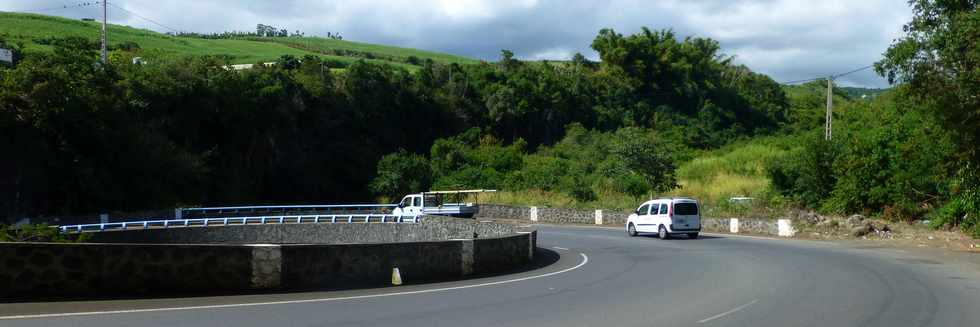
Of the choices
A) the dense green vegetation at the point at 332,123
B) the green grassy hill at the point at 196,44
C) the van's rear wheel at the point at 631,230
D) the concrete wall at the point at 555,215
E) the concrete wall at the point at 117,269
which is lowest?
the concrete wall at the point at 555,215

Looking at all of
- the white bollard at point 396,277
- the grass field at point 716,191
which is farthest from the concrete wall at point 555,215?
the white bollard at point 396,277

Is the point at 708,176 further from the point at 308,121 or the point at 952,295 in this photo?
the point at 952,295

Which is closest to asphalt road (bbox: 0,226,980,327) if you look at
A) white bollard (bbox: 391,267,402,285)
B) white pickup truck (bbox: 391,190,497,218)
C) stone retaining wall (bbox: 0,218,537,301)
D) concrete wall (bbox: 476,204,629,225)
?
white bollard (bbox: 391,267,402,285)

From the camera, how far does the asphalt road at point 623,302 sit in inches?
466

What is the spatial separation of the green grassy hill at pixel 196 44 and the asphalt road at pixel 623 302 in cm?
6907

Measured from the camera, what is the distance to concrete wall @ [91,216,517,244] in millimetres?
34875

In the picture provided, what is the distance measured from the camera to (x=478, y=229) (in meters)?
31.5

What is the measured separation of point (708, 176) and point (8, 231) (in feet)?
148

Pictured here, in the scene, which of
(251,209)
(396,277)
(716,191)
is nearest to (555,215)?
(716,191)

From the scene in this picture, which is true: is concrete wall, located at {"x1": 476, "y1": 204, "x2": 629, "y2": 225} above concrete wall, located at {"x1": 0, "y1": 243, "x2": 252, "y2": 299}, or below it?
below

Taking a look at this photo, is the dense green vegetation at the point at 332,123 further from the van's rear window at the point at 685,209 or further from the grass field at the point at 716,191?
the van's rear window at the point at 685,209

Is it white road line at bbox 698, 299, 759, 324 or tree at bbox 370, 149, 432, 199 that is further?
tree at bbox 370, 149, 432, 199

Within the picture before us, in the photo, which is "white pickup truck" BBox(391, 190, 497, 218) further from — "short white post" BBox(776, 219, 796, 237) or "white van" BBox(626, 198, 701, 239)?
"short white post" BBox(776, 219, 796, 237)

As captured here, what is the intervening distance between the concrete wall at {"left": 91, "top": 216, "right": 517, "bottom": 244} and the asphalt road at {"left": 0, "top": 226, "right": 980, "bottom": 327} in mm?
15344
